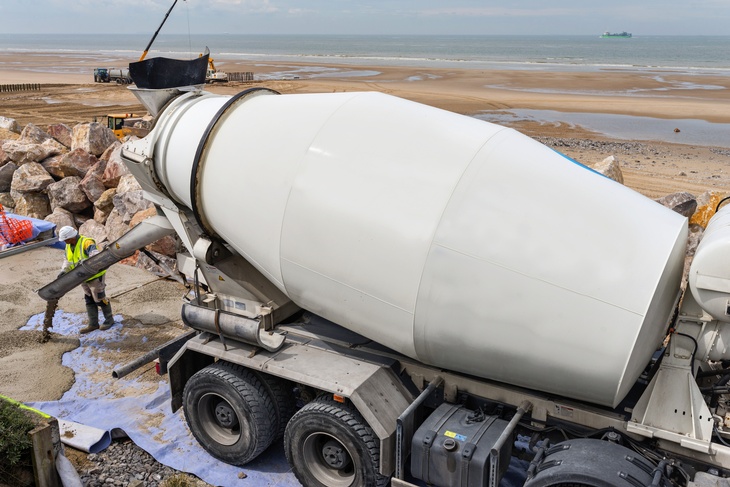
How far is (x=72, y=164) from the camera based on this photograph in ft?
46.6

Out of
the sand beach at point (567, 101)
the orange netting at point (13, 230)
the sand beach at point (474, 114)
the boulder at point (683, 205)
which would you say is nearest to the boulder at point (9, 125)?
the orange netting at point (13, 230)

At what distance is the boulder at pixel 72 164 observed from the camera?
46.7ft

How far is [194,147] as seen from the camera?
20.0 feet

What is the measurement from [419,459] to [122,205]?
8721 mm

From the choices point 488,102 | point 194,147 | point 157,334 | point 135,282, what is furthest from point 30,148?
point 488,102

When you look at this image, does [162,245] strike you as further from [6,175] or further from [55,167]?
[6,175]

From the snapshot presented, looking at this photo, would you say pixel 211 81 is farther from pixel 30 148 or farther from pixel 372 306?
pixel 372 306

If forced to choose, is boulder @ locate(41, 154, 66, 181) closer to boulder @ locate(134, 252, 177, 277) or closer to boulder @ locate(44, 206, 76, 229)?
boulder @ locate(44, 206, 76, 229)

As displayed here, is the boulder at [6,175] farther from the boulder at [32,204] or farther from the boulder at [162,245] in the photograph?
the boulder at [162,245]

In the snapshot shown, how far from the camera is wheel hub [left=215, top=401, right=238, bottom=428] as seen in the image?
6121 millimetres

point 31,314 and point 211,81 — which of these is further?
point 211,81

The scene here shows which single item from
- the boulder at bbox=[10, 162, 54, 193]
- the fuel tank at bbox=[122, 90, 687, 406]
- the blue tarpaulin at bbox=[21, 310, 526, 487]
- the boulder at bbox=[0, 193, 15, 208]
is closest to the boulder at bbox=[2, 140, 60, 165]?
the boulder at bbox=[10, 162, 54, 193]

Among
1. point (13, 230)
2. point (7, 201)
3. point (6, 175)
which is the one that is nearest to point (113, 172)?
point (13, 230)

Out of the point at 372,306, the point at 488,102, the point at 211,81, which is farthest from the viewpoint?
the point at 211,81
